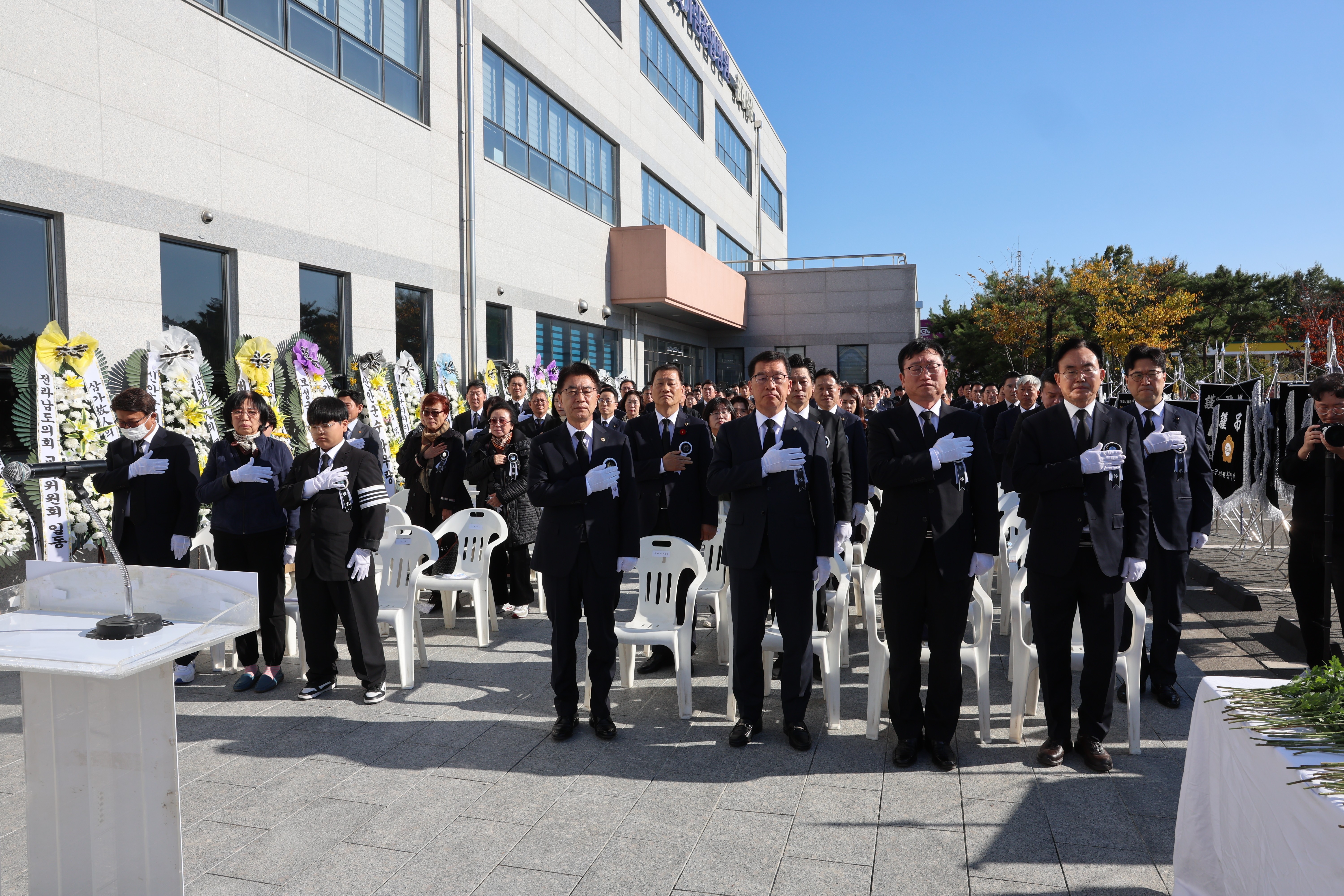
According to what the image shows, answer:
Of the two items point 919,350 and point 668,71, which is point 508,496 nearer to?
point 919,350

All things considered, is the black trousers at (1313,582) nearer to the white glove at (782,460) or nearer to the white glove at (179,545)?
the white glove at (782,460)

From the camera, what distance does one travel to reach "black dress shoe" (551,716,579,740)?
424 centimetres

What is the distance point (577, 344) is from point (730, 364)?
1169cm

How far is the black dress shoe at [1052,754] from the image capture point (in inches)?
152

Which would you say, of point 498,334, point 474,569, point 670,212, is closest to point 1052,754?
point 474,569

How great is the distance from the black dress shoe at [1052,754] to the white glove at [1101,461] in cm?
131

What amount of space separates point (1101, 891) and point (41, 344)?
782 centimetres

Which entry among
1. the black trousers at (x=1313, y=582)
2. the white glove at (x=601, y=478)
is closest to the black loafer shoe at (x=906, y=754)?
the white glove at (x=601, y=478)

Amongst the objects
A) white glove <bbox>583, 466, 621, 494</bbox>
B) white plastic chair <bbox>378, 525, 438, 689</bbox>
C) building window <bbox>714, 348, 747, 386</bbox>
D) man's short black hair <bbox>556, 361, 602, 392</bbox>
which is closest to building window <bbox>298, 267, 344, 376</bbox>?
white plastic chair <bbox>378, 525, 438, 689</bbox>

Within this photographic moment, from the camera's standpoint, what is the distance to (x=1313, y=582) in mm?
5023

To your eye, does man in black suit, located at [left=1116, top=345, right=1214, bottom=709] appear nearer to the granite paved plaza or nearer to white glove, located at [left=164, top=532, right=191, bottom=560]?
the granite paved plaza

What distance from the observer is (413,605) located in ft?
17.6

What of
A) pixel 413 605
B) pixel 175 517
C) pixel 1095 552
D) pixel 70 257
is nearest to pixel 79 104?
pixel 70 257

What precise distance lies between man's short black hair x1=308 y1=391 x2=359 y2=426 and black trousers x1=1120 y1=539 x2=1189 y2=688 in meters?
4.73
